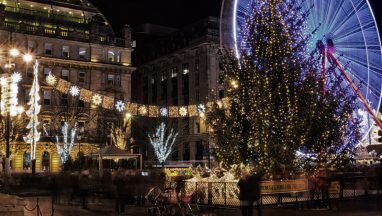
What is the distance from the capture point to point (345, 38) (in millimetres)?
37250

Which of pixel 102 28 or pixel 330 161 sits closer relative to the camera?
pixel 330 161

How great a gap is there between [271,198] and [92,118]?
5339 cm

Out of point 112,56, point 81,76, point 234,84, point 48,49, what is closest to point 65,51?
point 48,49

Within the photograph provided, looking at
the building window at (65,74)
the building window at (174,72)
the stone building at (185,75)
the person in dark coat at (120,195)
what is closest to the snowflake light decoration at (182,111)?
the person in dark coat at (120,195)

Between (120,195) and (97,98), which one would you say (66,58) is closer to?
(97,98)

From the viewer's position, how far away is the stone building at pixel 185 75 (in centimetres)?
8606

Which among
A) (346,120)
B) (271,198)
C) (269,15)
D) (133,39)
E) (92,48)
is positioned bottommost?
(271,198)

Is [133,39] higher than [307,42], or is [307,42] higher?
[133,39]

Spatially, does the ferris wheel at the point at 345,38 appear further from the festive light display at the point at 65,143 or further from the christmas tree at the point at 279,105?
the festive light display at the point at 65,143

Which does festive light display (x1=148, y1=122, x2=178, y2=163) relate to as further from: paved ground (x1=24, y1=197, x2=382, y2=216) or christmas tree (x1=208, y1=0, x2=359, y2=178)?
paved ground (x1=24, y1=197, x2=382, y2=216)

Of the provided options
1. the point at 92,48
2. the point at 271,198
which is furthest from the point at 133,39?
the point at 271,198

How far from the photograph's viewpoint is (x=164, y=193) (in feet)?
72.9

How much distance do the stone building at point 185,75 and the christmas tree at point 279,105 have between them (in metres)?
47.4

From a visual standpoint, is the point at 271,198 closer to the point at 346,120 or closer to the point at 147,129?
the point at 346,120
